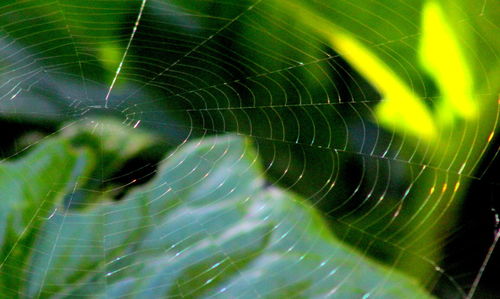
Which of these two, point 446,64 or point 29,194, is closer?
point 446,64

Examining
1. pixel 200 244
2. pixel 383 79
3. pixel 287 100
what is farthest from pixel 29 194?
pixel 383 79

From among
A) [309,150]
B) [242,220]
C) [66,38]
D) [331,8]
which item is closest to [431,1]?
[331,8]

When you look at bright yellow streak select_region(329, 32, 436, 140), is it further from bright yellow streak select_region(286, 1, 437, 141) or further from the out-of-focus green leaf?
the out-of-focus green leaf

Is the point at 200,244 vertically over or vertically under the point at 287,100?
under

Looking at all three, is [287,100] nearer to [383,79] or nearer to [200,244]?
[383,79]

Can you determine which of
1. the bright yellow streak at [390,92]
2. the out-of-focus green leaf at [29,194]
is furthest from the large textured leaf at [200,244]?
the bright yellow streak at [390,92]

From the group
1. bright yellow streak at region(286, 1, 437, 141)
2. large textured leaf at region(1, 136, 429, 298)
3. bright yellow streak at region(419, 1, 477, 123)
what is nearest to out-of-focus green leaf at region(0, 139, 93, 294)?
large textured leaf at region(1, 136, 429, 298)

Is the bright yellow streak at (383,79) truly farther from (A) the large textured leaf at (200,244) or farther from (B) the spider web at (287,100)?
(A) the large textured leaf at (200,244)
